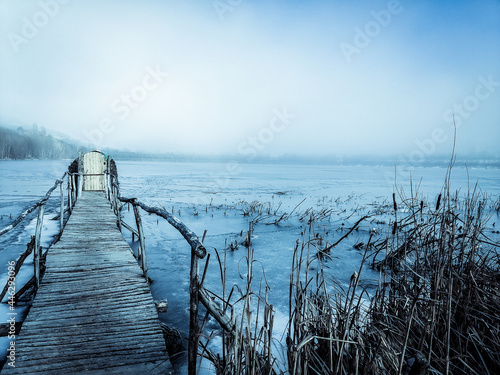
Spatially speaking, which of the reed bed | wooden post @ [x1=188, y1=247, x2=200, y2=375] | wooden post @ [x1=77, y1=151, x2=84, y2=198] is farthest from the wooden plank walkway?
wooden post @ [x1=77, y1=151, x2=84, y2=198]

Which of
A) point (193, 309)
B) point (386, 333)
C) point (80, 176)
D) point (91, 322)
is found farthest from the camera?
point (80, 176)

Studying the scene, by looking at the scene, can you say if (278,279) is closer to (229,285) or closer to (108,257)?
(229,285)

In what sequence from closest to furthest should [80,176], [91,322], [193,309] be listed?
[193,309] → [91,322] → [80,176]

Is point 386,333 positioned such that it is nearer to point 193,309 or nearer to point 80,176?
point 193,309

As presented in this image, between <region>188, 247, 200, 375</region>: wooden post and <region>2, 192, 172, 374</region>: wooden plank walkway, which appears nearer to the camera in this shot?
<region>188, 247, 200, 375</region>: wooden post

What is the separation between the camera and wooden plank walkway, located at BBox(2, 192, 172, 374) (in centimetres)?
265

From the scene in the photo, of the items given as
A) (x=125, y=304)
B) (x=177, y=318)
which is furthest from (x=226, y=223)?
(x=125, y=304)

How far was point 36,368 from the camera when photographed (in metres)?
2.58

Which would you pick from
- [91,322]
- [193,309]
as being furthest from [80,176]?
[193,309]

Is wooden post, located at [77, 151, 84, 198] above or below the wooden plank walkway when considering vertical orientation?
above

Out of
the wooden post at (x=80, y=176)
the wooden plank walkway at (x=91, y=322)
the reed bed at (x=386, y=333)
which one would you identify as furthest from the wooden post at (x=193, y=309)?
the wooden post at (x=80, y=176)

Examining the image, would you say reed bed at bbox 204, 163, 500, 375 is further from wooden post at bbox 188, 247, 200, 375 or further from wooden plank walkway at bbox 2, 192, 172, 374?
wooden plank walkway at bbox 2, 192, 172, 374

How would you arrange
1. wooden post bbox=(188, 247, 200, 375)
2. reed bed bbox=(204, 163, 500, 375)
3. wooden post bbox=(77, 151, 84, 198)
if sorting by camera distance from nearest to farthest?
reed bed bbox=(204, 163, 500, 375)
wooden post bbox=(188, 247, 200, 375)
wooden post bbox=(77, 151, 84, 198)

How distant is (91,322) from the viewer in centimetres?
323
